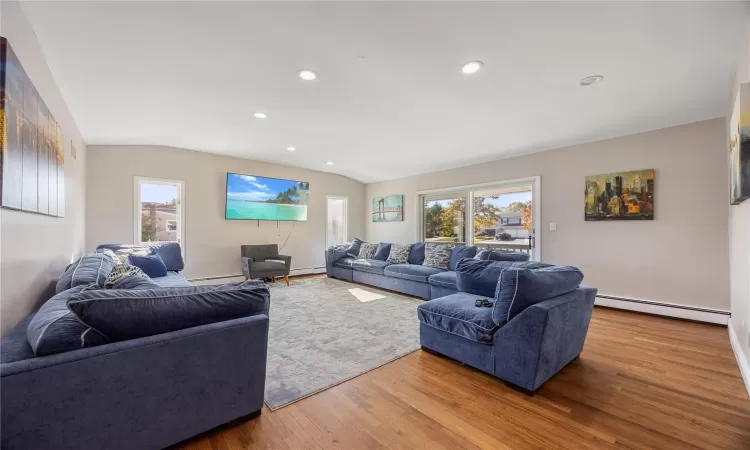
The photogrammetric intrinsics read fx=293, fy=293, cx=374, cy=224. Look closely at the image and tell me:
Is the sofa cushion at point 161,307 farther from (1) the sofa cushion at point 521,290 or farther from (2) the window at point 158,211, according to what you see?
(2) the window at point 158,211

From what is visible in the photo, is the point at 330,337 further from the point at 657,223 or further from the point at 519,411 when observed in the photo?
the point at 657,223

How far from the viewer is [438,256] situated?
4.87 meters

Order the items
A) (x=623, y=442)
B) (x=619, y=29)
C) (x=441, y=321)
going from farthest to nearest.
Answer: (x=441, y=321)
(x=619, y=29)
(x=623, y=442)

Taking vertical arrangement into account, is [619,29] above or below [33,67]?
above

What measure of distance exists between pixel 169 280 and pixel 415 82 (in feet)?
11.9

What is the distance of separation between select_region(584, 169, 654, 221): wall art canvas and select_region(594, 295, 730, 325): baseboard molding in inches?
43.3

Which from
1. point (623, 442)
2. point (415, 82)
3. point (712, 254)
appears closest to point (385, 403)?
point (623, 442)

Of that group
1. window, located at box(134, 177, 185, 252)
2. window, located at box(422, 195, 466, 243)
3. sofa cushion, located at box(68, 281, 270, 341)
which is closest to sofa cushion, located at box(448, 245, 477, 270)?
window, located at box(422, 195, 466, 243)

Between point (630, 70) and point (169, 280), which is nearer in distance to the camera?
point (630, 70)

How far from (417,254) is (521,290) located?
3410mm

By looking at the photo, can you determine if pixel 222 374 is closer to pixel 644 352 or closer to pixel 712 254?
pixel 644 352

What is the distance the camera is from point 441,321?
2461 millimetres

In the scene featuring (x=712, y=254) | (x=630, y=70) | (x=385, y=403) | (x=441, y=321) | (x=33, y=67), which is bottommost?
(x=385, y=403)

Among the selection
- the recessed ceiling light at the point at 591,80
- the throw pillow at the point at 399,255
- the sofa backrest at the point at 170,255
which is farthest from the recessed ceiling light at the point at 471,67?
the sofa backrest at the point at 170,255
